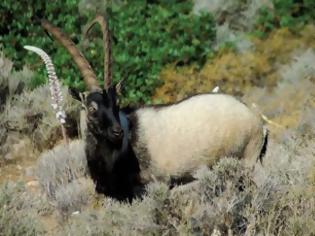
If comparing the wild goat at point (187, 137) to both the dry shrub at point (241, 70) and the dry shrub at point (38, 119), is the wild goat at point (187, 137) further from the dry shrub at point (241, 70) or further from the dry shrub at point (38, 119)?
the dry shrub at point (241, 70)

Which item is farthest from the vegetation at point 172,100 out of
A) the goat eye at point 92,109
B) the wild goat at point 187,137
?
the goat eye at point 92,109

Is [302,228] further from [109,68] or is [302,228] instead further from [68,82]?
[68,82]

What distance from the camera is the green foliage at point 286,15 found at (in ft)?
40.5

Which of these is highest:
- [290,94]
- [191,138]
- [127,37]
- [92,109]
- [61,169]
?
[92,109]

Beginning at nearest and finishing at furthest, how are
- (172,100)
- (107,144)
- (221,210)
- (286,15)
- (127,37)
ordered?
1. (221,210)
2. (107,144)
3. (172,100)
4. (127,37)
5. (286,15)

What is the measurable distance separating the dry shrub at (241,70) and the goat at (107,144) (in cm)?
326

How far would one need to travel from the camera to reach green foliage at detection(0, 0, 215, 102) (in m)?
11.1

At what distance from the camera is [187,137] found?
7793 millimetres

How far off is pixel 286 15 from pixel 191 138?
204 inches

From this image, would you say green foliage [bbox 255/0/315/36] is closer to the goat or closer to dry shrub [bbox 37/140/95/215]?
dry shrub [bbox 37/140/95/215]

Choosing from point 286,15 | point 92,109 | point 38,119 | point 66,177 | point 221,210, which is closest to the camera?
point 221,210

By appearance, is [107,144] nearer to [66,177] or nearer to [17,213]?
[66,177]

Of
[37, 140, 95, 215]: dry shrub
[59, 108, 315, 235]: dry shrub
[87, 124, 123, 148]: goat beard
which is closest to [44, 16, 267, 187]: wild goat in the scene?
[87, 124, 123, 148]: goat beard

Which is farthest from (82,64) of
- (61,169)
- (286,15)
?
(286,15)
